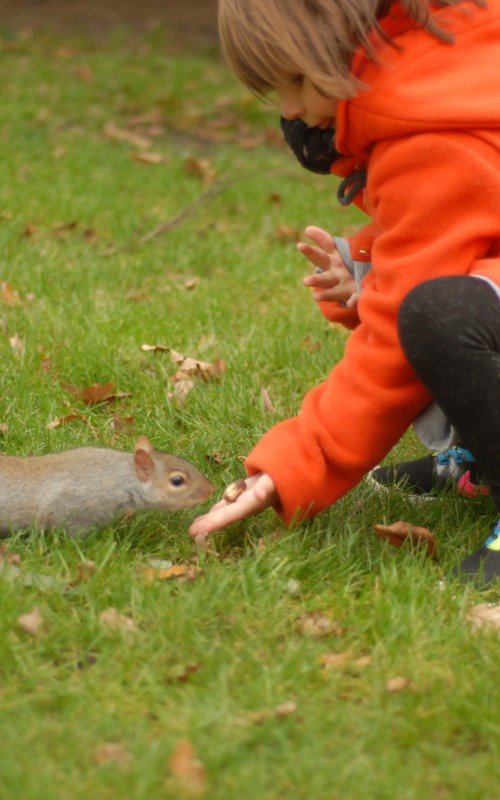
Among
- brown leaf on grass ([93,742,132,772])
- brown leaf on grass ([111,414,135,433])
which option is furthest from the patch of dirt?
brown leaf on grass ([93,742,132,772])

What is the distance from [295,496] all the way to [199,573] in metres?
0.28

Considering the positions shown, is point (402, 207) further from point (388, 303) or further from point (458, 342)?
point (458, 342)

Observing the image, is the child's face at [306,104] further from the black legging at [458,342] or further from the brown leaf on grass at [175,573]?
the brown leaf on grass at [175,573]

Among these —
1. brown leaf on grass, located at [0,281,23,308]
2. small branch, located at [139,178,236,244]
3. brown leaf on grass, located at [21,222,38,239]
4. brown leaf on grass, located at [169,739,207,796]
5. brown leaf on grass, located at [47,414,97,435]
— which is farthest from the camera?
small branch, located at [139,178,236,244]

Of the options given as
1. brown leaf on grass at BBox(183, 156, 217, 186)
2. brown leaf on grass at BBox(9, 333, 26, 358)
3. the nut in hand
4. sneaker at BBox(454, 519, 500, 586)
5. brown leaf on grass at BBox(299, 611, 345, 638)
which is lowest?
brown leaf on grass at BBox(183, 156, 217, 186)

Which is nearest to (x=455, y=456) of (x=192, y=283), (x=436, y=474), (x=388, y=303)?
(x=436, y=474)

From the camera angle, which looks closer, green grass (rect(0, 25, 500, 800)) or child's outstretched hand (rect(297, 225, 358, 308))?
green grass (rect(0, 25, 500, 800))

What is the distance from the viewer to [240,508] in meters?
2.53

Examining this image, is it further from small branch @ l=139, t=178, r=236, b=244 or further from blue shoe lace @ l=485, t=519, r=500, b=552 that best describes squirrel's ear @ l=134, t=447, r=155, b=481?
small branch @ l=139, t=178, r=236, b=244

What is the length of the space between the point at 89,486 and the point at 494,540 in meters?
0.92

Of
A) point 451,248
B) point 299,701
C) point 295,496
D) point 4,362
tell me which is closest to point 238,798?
point 299,701

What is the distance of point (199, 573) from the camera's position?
2426 millimetres

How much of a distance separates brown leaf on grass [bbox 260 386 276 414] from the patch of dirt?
7.78 m

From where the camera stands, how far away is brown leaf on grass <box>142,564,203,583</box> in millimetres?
2381
